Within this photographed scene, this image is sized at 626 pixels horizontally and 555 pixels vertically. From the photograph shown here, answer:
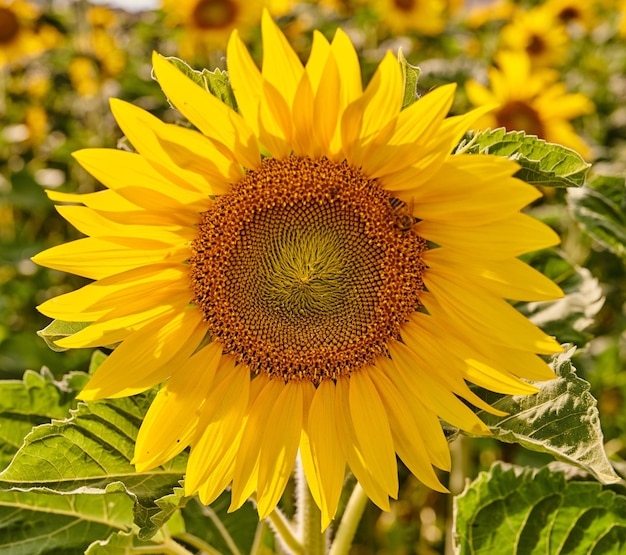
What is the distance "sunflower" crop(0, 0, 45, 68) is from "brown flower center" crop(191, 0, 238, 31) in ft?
4.55

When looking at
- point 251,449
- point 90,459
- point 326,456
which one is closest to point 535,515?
point 326,456

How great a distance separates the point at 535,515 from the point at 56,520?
909 millimetres

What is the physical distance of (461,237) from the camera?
112 cm

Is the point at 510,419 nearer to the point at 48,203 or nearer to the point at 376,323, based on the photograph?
the point at 376,323

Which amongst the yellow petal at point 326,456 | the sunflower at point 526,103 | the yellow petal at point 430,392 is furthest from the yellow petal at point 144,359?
the sunflower at point 526,103

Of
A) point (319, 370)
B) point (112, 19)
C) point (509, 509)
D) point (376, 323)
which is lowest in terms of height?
point (509, 509)

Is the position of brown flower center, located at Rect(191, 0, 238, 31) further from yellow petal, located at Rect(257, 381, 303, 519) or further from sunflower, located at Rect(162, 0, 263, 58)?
yellow petal, located at Rect(257, 381, 303, 519)

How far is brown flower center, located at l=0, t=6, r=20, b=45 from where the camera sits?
529 centimetres

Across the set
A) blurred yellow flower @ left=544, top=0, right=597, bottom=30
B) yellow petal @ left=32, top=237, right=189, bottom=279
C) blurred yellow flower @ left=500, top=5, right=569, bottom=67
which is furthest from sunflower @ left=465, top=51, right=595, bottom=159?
blurred yellow flower @ left=544, top=0, right=597, bottom=30

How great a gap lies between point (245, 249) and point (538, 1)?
20.1ft

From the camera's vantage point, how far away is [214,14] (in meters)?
4.66

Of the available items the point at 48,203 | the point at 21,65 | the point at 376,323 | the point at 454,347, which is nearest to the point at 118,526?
the point at 376,323

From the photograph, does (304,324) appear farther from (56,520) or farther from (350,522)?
(56,520)

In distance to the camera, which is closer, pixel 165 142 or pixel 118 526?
pixel 165 142
